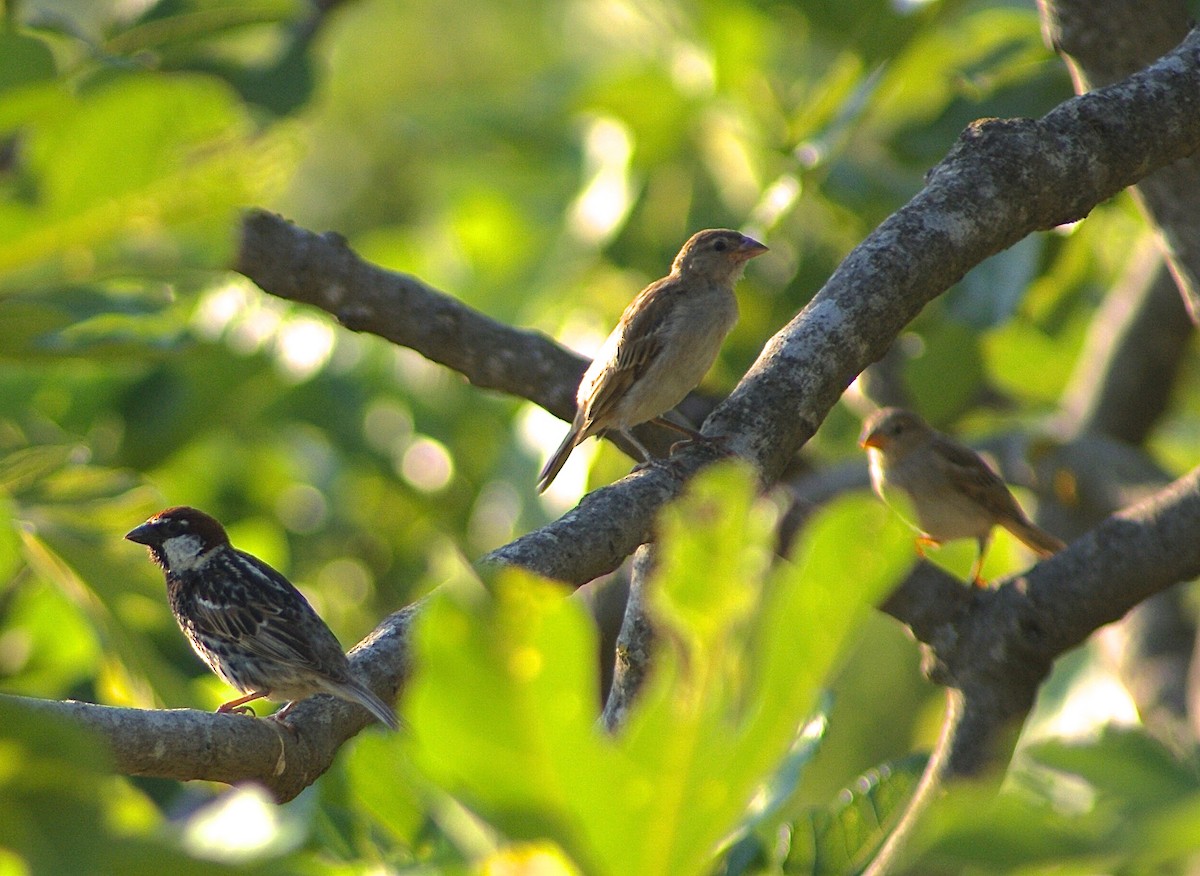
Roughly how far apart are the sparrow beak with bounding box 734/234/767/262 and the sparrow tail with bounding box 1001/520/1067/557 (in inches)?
54.2

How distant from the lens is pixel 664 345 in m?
3.98

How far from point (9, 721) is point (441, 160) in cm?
607

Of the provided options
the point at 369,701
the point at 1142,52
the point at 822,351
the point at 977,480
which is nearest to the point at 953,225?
the point at 822,351

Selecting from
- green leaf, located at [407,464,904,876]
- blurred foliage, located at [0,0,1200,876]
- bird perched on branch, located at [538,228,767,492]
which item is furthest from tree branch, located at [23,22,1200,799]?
green leaf, located at [407,464,904,876]

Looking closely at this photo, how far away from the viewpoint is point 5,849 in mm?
887

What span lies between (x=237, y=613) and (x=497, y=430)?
7.98 feet

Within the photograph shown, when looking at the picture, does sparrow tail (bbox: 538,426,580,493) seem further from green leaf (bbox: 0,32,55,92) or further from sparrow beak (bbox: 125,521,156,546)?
green leaf (bbox: 0,32,55,92)

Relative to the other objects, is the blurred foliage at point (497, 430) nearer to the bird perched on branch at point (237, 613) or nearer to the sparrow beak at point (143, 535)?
the bird perched on branch at point (237, 613)

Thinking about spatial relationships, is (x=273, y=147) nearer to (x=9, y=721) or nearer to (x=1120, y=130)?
(x=9, y=721)

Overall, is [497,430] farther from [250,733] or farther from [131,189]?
[131,189]

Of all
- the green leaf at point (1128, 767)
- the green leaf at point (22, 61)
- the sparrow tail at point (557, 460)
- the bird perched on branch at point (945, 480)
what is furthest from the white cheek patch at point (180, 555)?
the green leaf at point (1128, 767)

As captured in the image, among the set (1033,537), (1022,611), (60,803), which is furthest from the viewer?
(1033,537)

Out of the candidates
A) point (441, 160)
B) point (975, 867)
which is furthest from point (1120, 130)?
point (441, 160)

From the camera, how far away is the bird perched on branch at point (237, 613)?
3.30 metres
